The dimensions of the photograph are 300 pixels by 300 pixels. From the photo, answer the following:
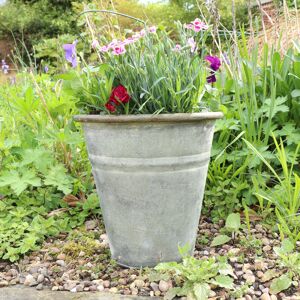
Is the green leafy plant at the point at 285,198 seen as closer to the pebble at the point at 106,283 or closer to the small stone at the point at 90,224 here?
the pebble at the point at 106,283

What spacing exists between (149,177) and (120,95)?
0.33 m

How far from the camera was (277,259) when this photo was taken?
1.88 metres

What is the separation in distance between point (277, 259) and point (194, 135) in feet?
2.19

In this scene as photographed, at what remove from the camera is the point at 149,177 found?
5.56 feet

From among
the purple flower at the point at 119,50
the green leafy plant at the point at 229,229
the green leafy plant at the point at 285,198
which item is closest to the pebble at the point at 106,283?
the green leafy plant at the point at 229,229

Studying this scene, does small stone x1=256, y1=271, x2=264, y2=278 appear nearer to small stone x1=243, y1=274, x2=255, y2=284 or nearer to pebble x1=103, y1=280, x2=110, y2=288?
small stone x1=243, y1=274, x2=255, y2=284

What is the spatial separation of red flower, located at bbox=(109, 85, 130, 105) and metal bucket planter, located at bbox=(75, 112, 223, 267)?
8cm

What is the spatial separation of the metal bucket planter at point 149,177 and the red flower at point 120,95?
77mm

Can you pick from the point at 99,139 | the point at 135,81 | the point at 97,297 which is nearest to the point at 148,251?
the point at 97,297

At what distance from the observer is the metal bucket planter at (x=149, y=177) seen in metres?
1.65

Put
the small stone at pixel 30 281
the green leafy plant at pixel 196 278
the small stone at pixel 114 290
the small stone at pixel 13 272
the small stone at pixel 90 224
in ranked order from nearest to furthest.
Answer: the green leafy plant at pixel 196 278
the small stone at pixel 114 290
the small stone at pixel 30 281
the small stone at pixel 13 272
the small stone at pixel 90 224

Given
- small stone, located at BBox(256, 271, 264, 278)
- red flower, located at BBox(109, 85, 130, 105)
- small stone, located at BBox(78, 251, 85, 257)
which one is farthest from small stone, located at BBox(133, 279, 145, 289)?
red flower, located at BBox(109, 85, 130, 105)

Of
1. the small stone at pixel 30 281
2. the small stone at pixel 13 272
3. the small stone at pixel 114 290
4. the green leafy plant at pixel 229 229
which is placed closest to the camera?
the small stone at pixel 114 290

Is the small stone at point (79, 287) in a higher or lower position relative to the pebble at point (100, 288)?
higher
